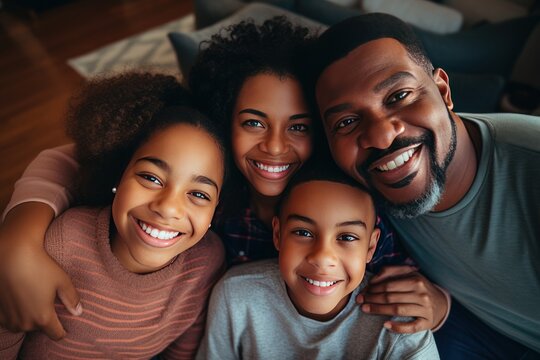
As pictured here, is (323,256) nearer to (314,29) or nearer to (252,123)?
(252,123)

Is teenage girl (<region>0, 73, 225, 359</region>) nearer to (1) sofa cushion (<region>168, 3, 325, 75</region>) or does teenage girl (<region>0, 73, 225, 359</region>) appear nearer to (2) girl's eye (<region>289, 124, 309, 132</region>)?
(2) girl's eye (<region>289, 124, 309, 132</region>)

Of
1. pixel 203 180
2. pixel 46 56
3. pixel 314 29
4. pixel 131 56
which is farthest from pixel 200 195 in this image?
pixel 46 56

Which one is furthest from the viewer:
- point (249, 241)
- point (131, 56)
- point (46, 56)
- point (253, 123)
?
point (46, 56)

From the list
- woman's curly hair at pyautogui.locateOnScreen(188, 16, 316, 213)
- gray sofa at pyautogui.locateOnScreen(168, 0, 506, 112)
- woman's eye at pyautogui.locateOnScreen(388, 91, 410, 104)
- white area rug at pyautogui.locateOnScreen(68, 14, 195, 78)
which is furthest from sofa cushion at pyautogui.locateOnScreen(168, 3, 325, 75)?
white area rug at pyautogui.locateOnScreen(68, 14, 195, 78)

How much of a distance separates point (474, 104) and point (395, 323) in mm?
996

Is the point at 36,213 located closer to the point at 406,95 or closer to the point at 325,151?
the point at 325,151

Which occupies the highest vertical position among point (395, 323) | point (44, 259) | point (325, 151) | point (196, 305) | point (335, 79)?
point (335, 79)

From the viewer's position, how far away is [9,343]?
1047 millimetres

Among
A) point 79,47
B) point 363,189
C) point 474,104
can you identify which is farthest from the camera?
point 79,47

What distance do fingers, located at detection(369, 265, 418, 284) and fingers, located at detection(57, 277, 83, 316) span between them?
783 millimetres

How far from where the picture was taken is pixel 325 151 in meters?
1.24

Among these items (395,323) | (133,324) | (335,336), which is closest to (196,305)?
(133,324)

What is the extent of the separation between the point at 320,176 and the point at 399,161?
0.67 feet

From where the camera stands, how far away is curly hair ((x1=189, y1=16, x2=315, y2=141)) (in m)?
1.20
